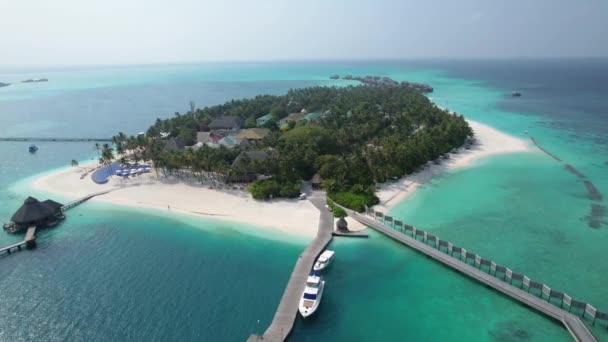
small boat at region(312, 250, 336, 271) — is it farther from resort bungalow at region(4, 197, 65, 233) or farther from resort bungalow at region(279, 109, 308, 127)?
resort bungalow at region(279, 109, 308, 127)

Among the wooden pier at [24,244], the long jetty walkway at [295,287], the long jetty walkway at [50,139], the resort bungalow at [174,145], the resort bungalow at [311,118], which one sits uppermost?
the resort bungalow at [311,118]

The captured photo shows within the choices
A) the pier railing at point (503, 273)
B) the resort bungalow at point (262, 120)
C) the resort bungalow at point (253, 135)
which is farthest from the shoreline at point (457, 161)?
the resort bungalow at point (262, 120)

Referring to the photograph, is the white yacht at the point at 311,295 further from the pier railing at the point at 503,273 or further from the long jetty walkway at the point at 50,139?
the long jetty walkway at the point at 50,139

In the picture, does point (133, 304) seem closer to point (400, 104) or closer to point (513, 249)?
point (513, 249)


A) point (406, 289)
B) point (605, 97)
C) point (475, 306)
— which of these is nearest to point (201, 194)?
point (406, 289)

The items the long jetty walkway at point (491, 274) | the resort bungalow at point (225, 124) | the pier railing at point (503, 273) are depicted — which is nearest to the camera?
the long jetty walkway at point (491, 274)

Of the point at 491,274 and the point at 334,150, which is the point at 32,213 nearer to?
the point at 334,150

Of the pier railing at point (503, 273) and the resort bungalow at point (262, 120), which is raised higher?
the resort bungalow at point (262, 120)
